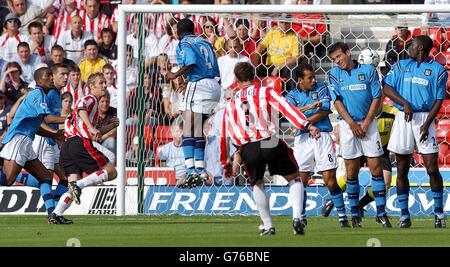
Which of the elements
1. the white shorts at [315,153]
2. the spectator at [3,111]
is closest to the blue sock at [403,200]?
the white shorts at [315,153]

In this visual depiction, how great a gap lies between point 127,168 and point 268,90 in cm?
567

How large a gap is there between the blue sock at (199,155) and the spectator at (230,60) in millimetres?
2411

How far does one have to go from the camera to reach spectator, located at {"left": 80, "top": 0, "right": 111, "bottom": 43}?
22.3 meters

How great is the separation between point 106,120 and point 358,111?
5.66m

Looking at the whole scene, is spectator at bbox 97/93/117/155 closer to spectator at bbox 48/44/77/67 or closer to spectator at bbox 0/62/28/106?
spectator at bbox 48/44/77/67

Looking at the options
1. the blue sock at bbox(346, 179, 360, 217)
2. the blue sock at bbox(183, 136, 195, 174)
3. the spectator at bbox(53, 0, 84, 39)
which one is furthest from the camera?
the spectator at bbox(53, 0, 84, 39)

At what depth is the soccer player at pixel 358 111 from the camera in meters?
15.1

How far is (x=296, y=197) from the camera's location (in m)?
13.0

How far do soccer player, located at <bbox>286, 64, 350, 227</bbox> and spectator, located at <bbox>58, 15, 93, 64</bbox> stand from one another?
6917mm

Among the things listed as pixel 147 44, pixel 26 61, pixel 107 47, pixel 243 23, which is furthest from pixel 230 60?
pixel 26 61

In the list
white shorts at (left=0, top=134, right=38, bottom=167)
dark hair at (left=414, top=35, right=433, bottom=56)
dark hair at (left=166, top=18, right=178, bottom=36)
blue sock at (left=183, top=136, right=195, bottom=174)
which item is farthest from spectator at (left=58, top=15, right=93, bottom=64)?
dark hair at (left=414, top=35, right=433, bottom=56)

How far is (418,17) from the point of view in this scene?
1783 centimetres


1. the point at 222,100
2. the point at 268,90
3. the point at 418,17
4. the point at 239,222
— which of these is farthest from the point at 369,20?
the point at 268,90

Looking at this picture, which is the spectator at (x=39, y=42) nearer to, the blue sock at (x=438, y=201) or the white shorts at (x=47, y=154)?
the white shorts at (x=47, y=154)
